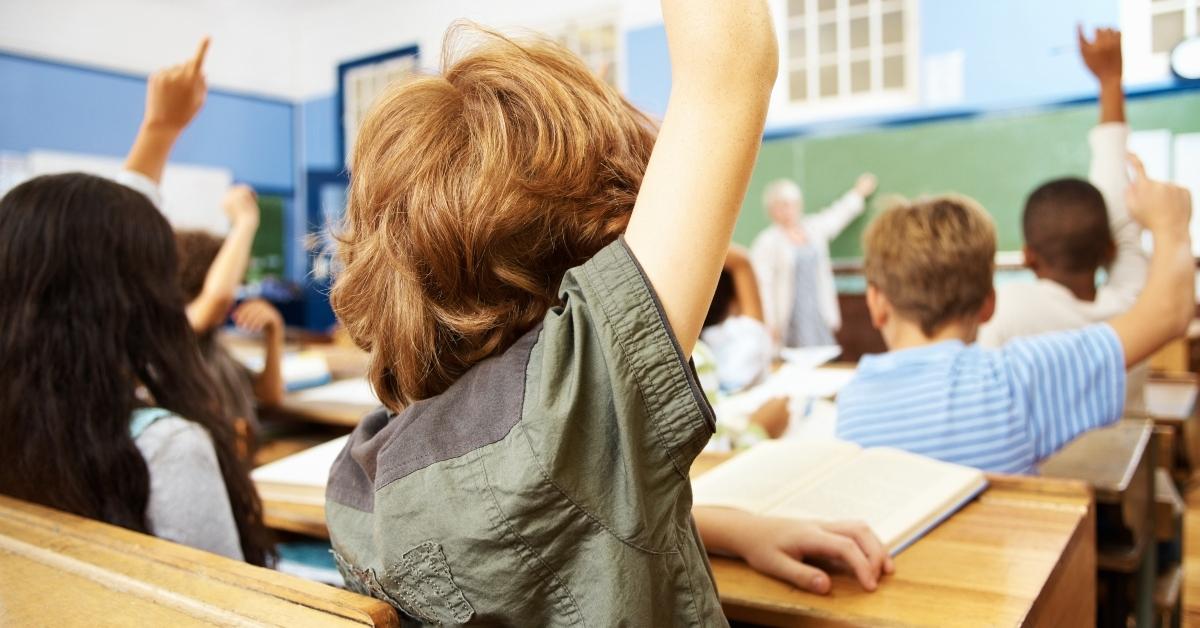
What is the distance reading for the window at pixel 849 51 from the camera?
4.95m

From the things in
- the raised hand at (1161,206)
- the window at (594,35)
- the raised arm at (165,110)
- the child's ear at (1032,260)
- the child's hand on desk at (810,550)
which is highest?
the window at (594,35)

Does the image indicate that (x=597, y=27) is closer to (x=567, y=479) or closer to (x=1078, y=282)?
(x=1078, y=282)

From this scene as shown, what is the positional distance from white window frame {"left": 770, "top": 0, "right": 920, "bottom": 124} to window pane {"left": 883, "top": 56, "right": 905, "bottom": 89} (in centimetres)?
2

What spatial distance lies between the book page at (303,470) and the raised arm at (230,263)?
52 cm

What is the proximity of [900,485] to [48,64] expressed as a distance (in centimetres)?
686

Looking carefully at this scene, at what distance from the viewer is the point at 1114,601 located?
1.20 metres

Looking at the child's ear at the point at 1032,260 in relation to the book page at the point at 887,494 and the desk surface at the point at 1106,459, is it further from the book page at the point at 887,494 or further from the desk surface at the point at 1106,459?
the book page at the point at 887,494

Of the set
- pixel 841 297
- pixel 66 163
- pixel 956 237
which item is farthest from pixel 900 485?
pixel 66 163

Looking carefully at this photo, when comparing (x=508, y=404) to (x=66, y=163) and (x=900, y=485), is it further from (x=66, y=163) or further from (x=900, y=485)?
(x=66, y=163)

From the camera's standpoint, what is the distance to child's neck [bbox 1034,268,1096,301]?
190 centimetres

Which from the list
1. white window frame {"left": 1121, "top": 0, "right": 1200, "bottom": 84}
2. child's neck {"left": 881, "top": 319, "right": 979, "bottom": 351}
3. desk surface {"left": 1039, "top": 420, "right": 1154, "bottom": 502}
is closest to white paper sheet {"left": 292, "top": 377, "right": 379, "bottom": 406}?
child's neck {"left": 881, "top": 319, "right": 979, "bottom": 351}

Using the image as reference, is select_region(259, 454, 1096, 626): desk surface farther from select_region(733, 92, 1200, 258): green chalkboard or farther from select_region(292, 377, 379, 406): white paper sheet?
select_region(733, 92, 1200, 258): green chalkboard

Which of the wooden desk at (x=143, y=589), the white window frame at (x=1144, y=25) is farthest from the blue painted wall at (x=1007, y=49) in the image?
the wooden desk at (x=143, y=589)

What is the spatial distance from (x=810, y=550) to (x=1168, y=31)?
72.7 inches
